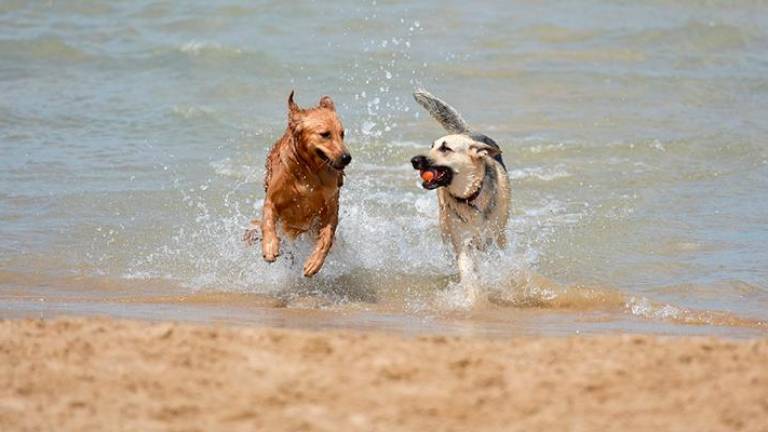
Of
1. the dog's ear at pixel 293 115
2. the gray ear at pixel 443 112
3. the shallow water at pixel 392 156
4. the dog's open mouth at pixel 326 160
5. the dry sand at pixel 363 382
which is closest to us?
the dry sand at pixel 363 382

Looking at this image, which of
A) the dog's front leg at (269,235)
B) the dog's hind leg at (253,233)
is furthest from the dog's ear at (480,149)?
the dog's hind leg at (253,233)

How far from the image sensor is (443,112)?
8.95 m

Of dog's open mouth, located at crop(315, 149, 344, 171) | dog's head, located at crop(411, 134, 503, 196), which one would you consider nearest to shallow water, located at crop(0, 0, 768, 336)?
dog's head, located at crop(411, 134, 503, 196)

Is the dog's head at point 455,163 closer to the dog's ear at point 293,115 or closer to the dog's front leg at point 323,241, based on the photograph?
the dog's front leg at point 323,241

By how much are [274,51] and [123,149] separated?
5059mm

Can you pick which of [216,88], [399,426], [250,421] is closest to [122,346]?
[250,421]

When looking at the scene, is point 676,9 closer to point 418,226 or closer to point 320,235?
point 418,226

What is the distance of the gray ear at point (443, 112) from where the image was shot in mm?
8883

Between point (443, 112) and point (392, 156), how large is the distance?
4056 mm

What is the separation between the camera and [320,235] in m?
8.09

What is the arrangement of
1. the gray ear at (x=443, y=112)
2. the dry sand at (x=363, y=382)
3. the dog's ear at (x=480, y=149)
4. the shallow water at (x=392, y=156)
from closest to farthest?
the dry sand at (x=363, y=382)
the shallow water at (x=392, y=156)
the dog's ear at (x=480, y=149)
the gray ear at (x=443, y=112)

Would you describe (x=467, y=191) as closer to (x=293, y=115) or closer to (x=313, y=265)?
(x=313, y=265)

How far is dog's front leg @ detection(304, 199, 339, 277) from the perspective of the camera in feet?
26.0

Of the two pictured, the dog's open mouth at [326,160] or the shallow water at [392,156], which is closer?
the dog's open mouth at [326,160]
